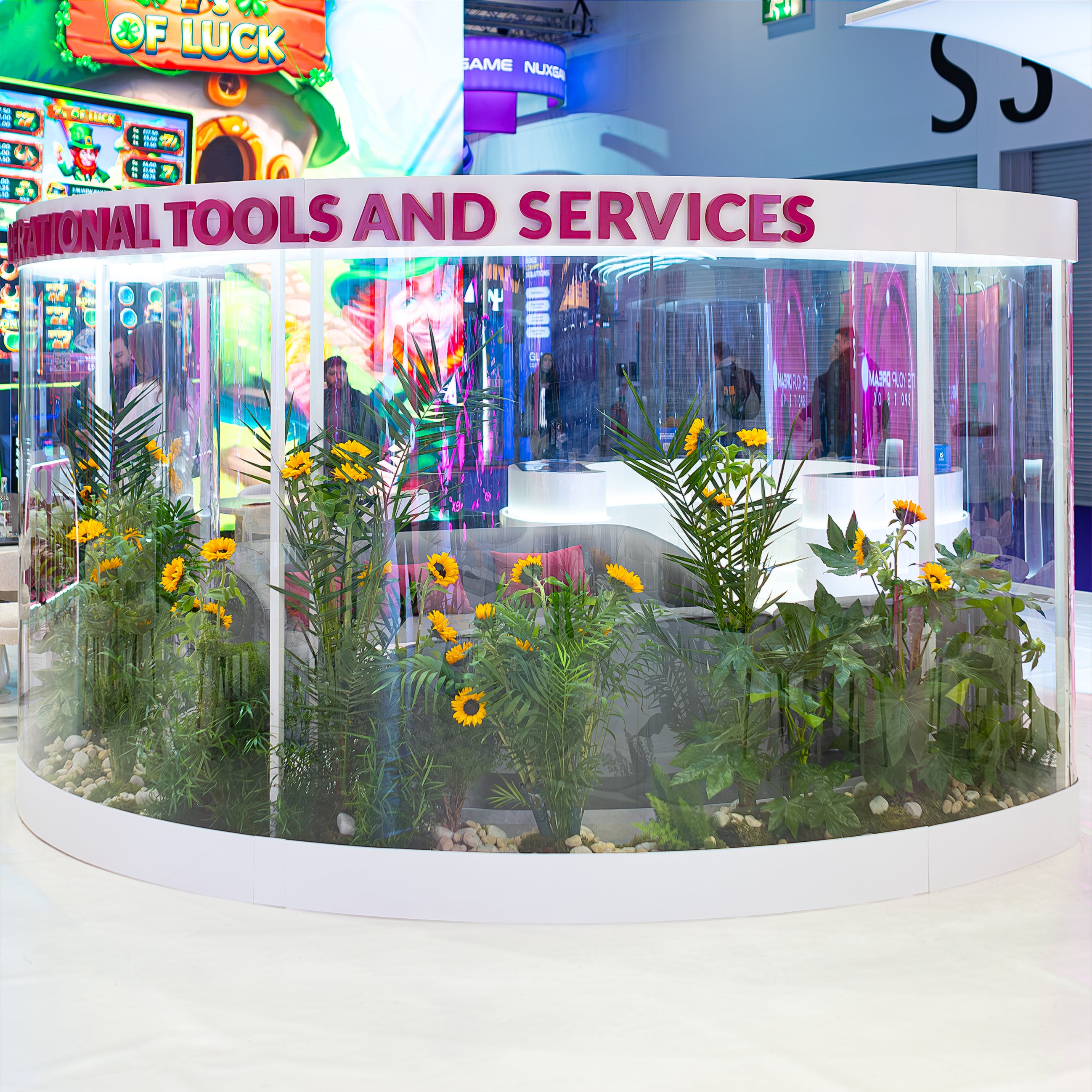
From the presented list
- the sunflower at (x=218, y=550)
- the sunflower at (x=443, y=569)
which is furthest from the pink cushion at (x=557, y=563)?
the sunflower at (x=218, y=550)

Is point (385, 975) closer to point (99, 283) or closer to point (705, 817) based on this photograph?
point (705, 817)

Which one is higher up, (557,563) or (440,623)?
(557,563)

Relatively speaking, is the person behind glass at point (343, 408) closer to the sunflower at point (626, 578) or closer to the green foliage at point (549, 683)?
the green foliage at point (549, 683)

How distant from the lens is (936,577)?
12.9ft

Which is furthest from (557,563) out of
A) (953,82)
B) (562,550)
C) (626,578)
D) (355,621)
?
(953,82)

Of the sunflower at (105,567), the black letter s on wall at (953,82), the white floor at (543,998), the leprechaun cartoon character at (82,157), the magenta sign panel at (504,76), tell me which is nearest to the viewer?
the white floor at (543,998)

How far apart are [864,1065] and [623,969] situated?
69 cm

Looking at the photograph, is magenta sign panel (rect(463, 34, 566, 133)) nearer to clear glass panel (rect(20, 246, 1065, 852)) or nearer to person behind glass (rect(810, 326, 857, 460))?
clear glass panel (rect(20, 246, 1065, 852))

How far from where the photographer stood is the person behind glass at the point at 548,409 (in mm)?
3637

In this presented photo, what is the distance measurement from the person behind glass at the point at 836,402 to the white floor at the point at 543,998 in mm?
1308

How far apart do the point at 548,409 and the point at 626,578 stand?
51 centimetres

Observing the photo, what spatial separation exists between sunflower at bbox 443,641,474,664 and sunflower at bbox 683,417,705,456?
0.81m

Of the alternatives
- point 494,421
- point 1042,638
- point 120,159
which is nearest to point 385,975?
point 494,421

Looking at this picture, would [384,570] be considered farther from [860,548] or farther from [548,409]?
[860,548]
